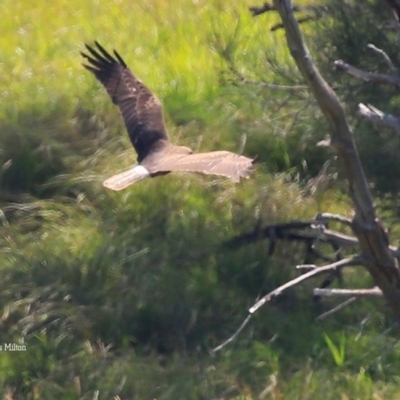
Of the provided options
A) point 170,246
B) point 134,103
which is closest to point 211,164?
point 170,246

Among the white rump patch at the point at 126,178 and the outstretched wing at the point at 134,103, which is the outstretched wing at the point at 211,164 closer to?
the white rump patch at the point at 126,178

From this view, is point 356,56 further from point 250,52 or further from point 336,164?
point 250,52

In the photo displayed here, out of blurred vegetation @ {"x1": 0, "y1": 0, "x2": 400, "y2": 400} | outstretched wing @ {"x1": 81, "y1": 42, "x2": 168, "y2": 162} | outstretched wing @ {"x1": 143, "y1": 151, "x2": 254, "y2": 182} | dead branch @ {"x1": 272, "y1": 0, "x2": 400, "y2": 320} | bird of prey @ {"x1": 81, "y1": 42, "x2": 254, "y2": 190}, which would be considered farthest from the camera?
outstretched wing @ {"x1": 81, "y1": 42, "x2": 168, "y2": 162}

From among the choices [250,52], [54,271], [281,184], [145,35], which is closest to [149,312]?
[54,271]

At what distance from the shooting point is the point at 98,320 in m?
4.16

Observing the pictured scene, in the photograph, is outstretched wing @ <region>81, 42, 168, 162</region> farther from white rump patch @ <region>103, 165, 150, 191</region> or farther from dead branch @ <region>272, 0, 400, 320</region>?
dead branch @ <region>272, 0, 400, 320</region>

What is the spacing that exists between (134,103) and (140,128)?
0.16m

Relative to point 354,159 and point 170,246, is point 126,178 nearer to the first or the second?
point 170,246

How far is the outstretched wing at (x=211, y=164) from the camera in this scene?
12.0 ft

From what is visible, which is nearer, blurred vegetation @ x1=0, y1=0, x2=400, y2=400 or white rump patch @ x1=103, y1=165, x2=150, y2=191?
blurred vegetation @ x1=0, y1=0, x2=400, y2=400

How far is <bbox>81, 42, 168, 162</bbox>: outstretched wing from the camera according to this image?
4.60 metres

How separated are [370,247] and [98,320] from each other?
4.87ft

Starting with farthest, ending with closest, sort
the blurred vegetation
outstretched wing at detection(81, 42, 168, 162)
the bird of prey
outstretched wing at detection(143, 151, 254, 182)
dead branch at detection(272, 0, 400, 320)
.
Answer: outstretched wing at detection(81, 42, 168, 162) → the bird of prey → the blurred vegetation → outstretched wing at detection(143, 151, 254, 182) → dead branch at detection(272, 0, 400, 320)

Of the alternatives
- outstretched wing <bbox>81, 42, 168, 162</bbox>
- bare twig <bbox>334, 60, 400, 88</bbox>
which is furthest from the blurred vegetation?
bare twig <bbox>334, 60, 400, 88</bbox>
